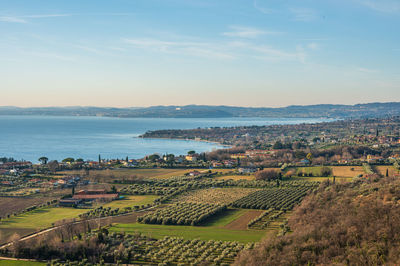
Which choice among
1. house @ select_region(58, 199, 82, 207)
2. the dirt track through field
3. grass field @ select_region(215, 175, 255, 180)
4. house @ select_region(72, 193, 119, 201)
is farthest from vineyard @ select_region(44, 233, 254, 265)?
grass field @ select_region(215, 175, 255, 180)

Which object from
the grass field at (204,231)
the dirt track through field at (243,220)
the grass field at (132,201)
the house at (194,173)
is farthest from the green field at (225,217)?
the house at (194,173)

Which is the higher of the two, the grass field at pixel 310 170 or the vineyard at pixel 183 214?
the grass field at pixel 310 170

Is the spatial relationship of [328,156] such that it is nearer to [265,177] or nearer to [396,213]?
[265,177]

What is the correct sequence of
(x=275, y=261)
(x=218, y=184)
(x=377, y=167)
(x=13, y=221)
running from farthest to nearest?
(x=377, y=167)
(x=218, y=184)
(x=13, y=221)
(x=275, y=261)

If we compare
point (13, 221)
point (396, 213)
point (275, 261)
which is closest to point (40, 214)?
point (13, 221)

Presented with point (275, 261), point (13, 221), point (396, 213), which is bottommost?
point (13, 221)

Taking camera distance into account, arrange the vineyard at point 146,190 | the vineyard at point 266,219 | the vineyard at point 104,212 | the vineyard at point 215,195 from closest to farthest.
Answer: the vineyard at point 266,219 → the vineyard at point 104,212 → the vineyard at point 215,195 → the vineyard at point 146,190

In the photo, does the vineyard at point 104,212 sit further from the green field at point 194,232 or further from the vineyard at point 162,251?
the vineyard at point 162,251

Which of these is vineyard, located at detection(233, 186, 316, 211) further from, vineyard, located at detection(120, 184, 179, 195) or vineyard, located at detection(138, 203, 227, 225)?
vineyard, located at detection(120, 184, 179, 195)
